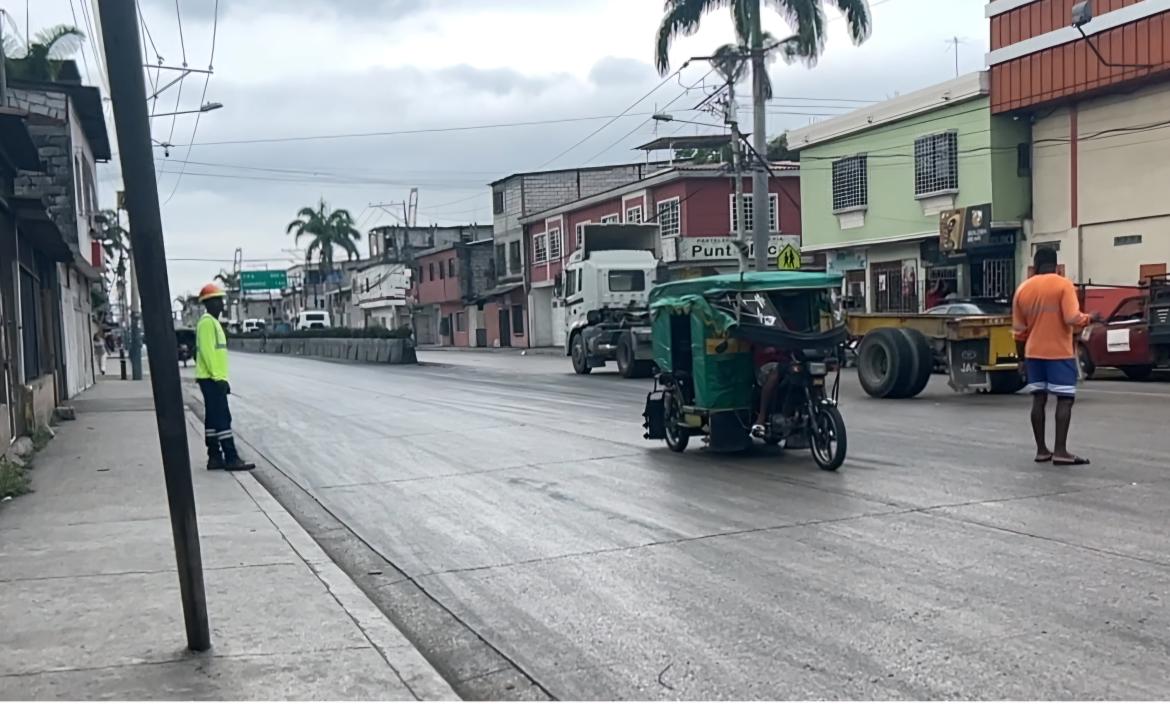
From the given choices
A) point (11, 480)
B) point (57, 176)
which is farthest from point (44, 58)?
point (11, 480)

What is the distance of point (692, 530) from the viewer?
7.80m

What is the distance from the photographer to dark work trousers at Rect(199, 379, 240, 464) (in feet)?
38.6

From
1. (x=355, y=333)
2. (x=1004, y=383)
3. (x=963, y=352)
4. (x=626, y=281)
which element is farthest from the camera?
(x=355, y=333)

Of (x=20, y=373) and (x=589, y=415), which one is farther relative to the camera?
(x=589, y=415)

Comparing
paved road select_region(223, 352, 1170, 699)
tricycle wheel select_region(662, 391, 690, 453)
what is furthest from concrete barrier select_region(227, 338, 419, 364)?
tricycle wheel select_region(662, 391, 690, 453)

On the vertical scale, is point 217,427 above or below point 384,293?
below

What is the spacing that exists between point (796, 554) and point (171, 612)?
361cm

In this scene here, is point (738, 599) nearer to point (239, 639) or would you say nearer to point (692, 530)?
point (692, 530)

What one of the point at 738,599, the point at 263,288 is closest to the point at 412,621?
the point at 738,599

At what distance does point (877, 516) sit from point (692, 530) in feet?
4.35

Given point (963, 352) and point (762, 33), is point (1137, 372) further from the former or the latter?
point (762, 33)

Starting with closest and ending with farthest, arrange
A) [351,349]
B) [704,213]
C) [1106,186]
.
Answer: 1. [1106,186]
2. [704,213]
3. [351,349]

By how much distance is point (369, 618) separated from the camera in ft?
19.2

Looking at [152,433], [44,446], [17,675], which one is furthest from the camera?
[152,433]
